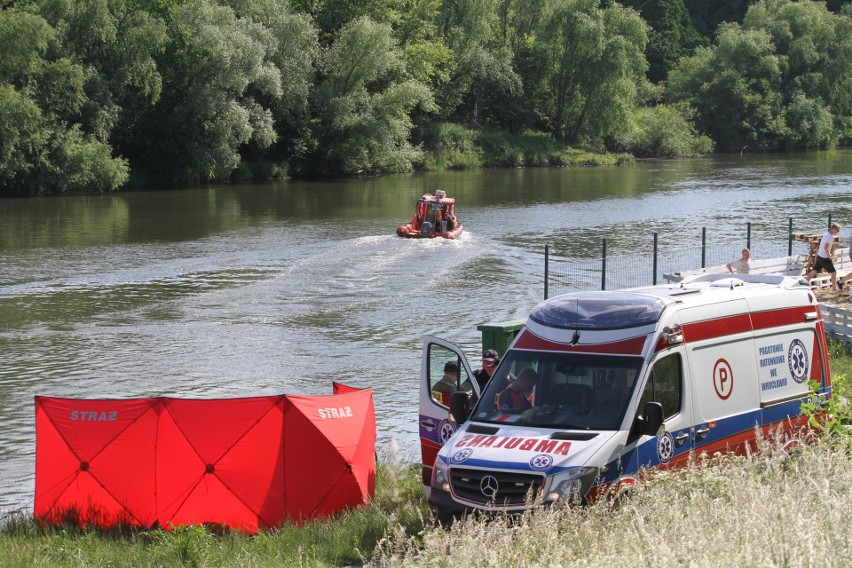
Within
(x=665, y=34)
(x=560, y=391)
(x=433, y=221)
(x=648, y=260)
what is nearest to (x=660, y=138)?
(x=665, y=34)

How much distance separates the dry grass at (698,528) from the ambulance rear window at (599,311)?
180 cm

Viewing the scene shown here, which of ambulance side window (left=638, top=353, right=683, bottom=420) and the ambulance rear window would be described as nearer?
ambulance side window (left=638, top=353, right=683, bottom=420)

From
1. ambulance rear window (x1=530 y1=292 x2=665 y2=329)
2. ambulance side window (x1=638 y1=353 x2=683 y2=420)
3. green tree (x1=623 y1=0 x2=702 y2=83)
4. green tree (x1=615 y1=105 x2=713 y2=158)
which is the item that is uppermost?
green tree (x1=623 y1=0 x2=702 y2=83)

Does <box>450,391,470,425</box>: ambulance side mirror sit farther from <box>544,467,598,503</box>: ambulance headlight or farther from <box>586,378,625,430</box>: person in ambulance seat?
<box>544,467,598,503</box>: ambulance headlight

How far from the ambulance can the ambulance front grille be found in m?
0.01

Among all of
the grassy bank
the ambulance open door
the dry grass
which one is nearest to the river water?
the grassy bank

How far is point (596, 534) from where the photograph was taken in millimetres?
8070

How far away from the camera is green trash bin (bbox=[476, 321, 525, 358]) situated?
15.6 m

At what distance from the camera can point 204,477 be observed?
12016 mm

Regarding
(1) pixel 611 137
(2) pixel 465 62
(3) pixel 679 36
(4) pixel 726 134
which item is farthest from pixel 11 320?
(3) pixel 679 36

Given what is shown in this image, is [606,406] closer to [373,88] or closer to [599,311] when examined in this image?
[599,311]

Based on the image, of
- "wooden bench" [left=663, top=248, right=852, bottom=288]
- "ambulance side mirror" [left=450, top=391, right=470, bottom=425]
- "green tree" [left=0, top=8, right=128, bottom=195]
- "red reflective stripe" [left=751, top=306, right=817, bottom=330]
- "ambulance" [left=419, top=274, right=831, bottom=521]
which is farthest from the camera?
"green tree" [left=0, top=8, right=128, bottom=195]

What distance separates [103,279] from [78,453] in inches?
835

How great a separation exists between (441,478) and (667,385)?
2398 mm
